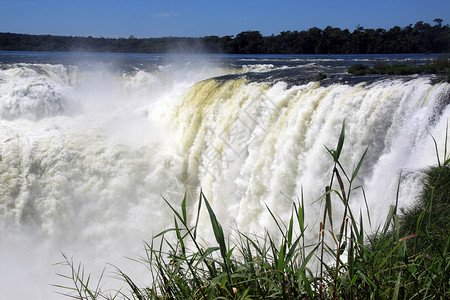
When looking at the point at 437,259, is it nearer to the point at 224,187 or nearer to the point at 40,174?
the point at 224,187

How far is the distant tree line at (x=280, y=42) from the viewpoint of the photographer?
31.5 metres

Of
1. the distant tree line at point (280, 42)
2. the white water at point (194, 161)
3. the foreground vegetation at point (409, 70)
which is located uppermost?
the distant tree line at point (280, 42)

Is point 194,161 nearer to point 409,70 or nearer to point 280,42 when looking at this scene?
point 409,70

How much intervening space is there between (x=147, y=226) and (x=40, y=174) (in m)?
2.65

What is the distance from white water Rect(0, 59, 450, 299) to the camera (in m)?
6.36

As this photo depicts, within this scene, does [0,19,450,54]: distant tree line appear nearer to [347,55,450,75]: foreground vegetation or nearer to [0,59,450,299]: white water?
[347,55,450,75]: foreground vegetation

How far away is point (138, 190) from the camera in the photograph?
919 cm

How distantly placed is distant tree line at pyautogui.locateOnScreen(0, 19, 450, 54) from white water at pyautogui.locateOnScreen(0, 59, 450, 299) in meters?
24.7

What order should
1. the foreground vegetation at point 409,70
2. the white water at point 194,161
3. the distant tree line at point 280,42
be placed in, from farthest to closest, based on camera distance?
the distant tree line at point 280,42
the foreground vegetation at point 409,70
the white water at point 194,161

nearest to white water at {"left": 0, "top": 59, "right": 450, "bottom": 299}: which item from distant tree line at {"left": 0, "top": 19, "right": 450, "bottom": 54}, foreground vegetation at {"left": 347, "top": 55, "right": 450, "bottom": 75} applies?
foreground vegetation at {"left": 347, "top": 55, "right": 450, "bottom": 75}

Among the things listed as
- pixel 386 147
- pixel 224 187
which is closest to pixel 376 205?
pixel 386 147

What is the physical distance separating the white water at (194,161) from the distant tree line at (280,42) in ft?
81.1

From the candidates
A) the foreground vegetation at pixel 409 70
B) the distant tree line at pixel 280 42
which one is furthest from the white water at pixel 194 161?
the distant tree line at pixel 280 42

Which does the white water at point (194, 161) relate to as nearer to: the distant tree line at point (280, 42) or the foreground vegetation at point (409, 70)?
the foreground vegetation at point (409, 70)
